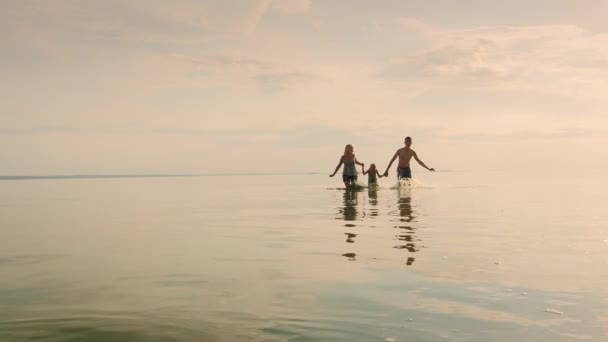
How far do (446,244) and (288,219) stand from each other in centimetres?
609

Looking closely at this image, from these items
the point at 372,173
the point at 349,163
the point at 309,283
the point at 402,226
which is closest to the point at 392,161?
the point at 349,163

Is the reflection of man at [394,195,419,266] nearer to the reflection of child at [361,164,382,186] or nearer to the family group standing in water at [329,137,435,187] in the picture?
the family group standing in water at [329,137,435,187]

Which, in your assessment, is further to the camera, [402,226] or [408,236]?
[402,226]

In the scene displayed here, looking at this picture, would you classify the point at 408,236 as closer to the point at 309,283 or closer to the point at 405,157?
the point at 309,283

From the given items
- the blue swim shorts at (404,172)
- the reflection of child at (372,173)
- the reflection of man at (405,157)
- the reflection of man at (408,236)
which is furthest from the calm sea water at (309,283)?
the reflection of child at (372,173)

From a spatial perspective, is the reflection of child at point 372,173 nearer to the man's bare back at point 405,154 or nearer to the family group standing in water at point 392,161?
the family group standing in water at point 392,161

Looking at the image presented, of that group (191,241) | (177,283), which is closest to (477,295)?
(177,283)

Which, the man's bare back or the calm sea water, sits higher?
the man's bare back

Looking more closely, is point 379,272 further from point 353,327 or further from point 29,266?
point 29,266

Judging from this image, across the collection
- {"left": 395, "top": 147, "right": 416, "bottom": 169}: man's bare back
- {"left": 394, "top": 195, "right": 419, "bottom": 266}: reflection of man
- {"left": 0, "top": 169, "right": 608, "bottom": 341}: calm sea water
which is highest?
{"left": 395, "top": 147, "right": 416, "bottom": 169}: man's bare back

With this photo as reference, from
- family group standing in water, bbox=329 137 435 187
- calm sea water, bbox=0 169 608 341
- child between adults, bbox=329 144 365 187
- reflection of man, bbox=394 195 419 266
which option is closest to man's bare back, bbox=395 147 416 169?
family group standing in water, bbox=329 137 435 187

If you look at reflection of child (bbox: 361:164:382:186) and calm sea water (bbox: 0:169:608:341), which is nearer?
calm sea water (bbox: 0:169:608:341)

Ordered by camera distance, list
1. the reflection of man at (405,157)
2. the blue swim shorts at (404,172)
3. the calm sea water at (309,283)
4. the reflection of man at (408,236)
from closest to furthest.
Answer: the calm sea water at (309,283)
the reflection of man at (408,236)
the reflection of man at (405,157)
the blue swim shorts at (404,172)

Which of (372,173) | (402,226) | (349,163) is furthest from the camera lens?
(372,173)
